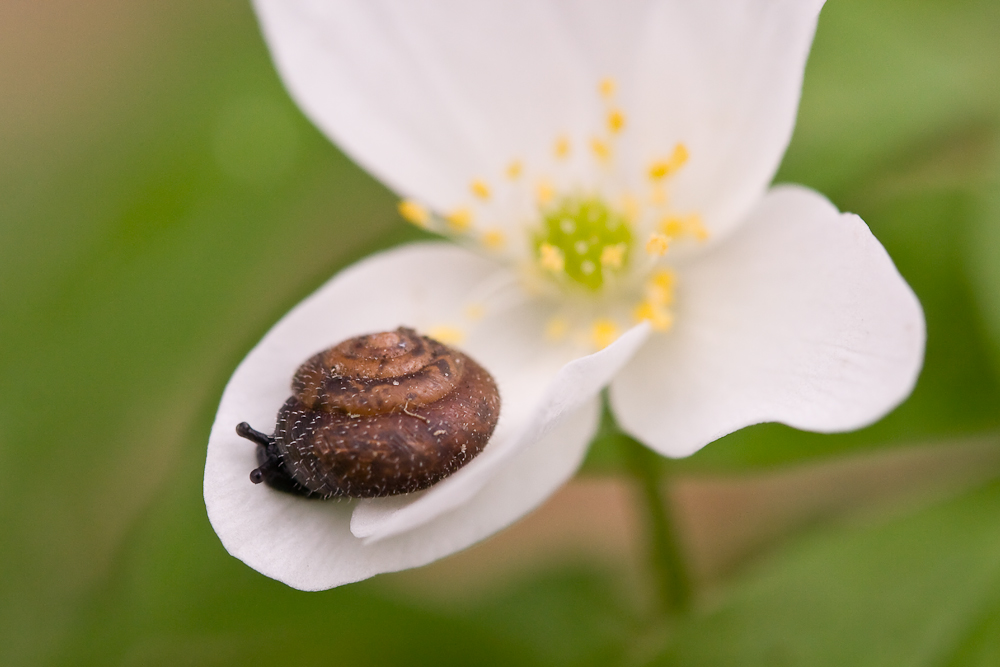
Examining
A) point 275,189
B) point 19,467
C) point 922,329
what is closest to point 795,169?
point 922,329

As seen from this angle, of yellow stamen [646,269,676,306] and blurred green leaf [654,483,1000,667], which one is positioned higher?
yellow stamen [646,269,676,306]

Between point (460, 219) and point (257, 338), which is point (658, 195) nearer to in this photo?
point (460, 219)

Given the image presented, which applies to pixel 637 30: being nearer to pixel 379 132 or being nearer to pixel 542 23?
pixel 542 23

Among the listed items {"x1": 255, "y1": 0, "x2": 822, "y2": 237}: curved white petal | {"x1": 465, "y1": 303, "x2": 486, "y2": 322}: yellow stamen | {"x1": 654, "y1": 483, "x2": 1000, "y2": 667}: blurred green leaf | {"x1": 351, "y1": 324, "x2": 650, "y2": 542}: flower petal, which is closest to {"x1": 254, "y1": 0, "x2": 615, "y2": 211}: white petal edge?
{"x1": 255, "y1": 0, "x2": 822, "y2": 237}: curved white petal

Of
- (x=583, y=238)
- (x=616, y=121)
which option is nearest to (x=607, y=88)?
(x=616, y=121)

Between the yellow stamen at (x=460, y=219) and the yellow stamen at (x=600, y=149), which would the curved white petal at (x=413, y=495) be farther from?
the yellow stamen at (x=600, y=149)

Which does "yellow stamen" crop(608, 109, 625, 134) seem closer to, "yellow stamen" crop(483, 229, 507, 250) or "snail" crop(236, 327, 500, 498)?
"yellow stamen" crop(483, 229, 507, 250)
